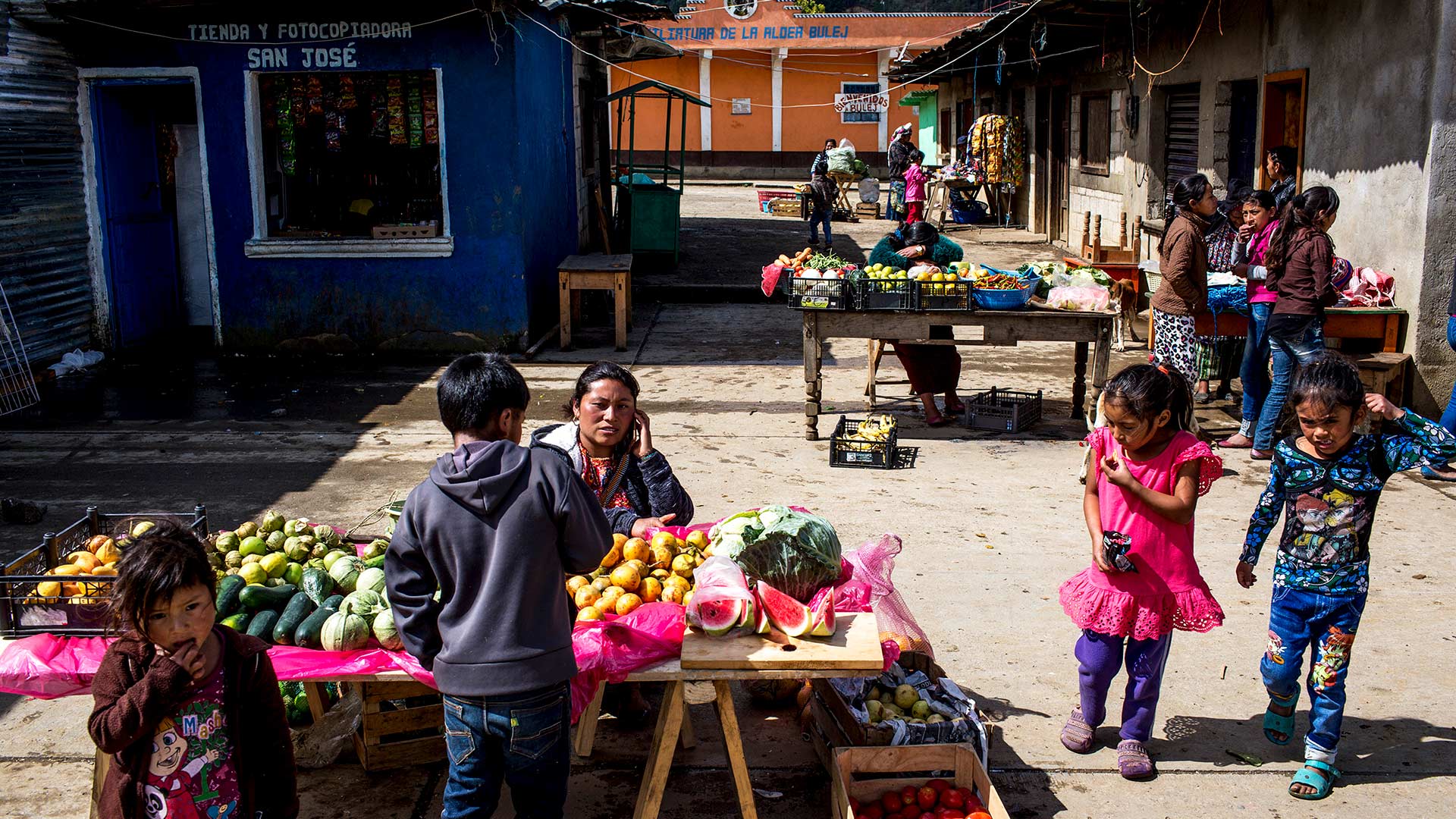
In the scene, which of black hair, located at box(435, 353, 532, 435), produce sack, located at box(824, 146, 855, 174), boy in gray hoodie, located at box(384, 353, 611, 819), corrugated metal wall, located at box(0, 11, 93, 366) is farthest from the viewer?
produce sack, located at box(824, 146, 855, 174)

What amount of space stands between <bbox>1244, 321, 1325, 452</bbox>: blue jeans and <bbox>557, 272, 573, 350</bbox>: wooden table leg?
21.4 ft

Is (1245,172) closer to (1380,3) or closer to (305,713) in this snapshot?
(1380,3)

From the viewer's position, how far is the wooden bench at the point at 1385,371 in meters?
8.76

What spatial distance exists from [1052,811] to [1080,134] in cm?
1637

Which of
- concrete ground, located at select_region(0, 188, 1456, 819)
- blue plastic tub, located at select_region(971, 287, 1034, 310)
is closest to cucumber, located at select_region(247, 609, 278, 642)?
concrete ground, located at select_region(0, 188, 1456, 819)

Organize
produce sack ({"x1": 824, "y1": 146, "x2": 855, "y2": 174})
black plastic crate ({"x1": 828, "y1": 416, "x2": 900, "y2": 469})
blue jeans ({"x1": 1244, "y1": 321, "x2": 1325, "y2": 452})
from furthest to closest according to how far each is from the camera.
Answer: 1. produce sack ({"x1": 824, "y1": 146, "x2": 855, "y2": 174})
2. black plastic crate ({"x1": 828, "y1": 416, "x2": 900, "y2": 469})
3. blue jeans ({"x1": 1244, "y1": 321, "x2": 1325, "y2": 452})

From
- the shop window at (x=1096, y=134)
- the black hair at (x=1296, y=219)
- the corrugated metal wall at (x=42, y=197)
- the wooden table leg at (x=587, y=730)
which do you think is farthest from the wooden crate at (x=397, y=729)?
the shop window at (x=1096, y=134)

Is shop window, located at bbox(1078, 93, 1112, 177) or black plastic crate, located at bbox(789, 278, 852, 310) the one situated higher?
shop window, located at bbox(1078, 93, 1112, 177)

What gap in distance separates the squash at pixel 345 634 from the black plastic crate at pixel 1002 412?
6.19 metres

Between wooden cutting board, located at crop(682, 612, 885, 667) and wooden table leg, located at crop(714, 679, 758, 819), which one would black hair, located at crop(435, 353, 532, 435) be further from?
wooden table leg, located at crop(714, 679, 758, 819)

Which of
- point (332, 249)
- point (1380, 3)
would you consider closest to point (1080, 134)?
point (1380, 3)

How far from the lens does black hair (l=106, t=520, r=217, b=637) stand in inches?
118

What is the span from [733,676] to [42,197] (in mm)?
10183

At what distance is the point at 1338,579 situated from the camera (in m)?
4.14
